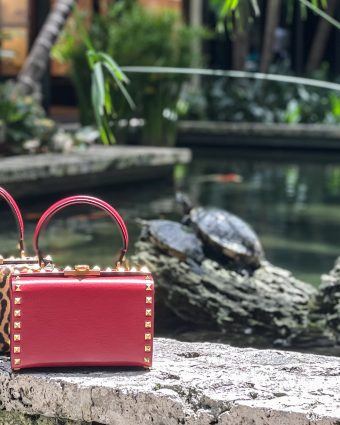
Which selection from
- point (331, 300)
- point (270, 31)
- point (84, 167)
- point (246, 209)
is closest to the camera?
point (331, 300)

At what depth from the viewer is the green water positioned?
7531 millimetres

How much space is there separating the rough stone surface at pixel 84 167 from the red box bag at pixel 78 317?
6307mm

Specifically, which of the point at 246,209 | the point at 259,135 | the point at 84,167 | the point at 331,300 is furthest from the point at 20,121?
the point at 259,135

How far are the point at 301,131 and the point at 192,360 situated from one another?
13.5 meters

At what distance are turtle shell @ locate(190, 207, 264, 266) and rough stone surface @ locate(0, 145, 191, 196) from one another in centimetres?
368

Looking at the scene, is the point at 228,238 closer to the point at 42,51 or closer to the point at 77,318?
the point at 77,318

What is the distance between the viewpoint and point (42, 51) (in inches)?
509

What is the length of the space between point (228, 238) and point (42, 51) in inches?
306

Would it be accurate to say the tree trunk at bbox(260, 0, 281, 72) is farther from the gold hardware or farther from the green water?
the gold hardware

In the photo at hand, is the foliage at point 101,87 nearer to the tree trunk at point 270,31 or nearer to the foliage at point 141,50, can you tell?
the foliage at point 141,50

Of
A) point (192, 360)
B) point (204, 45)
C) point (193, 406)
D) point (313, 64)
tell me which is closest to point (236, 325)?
point (192, 360)

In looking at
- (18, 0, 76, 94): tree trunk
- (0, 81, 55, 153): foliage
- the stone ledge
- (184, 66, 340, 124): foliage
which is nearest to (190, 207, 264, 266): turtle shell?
the stone ledge

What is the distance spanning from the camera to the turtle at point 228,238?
18.5ft

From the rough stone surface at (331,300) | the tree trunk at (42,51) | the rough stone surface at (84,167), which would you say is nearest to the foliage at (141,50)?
the tree trunk at (42,51)
